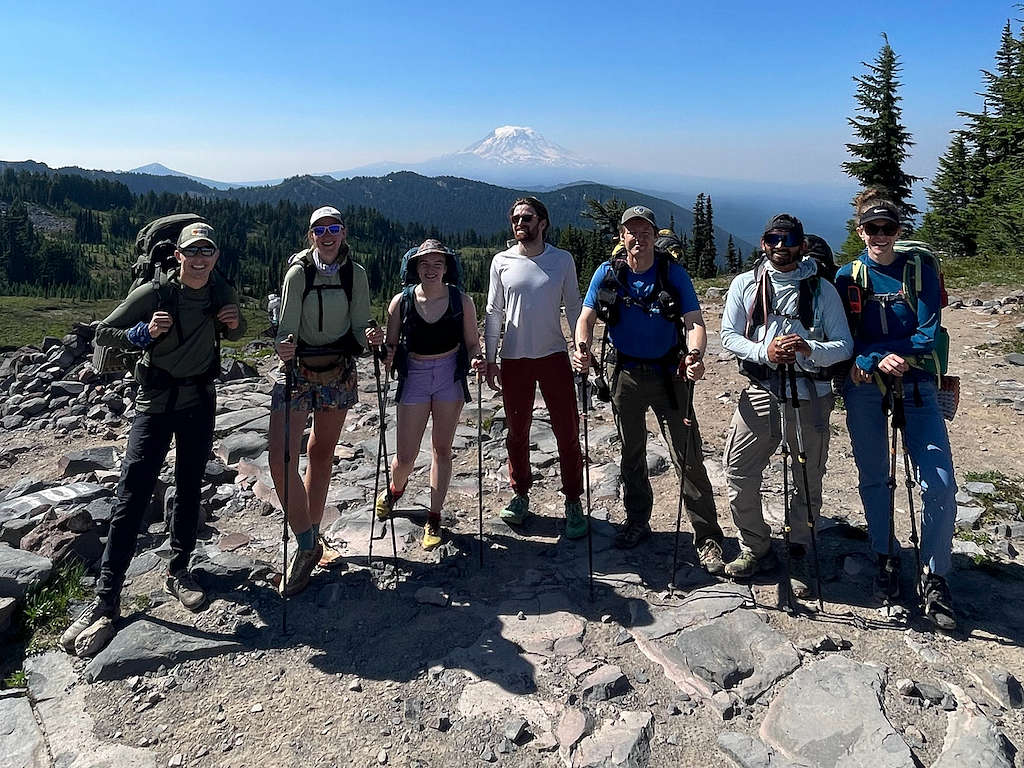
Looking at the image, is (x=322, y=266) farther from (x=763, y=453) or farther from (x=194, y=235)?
(x=763, y=453)

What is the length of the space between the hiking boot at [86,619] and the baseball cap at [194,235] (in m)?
3.33

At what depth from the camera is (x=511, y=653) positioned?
5457mm

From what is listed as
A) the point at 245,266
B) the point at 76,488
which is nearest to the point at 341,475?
the point at 76,488

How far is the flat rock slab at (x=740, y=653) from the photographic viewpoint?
4941 millimetres

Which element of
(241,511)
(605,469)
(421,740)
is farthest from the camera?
(605,469)

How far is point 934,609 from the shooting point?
17.6ft

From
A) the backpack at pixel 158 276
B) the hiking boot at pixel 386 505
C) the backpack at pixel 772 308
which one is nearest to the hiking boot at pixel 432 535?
the hiking boot at pixel 386 505

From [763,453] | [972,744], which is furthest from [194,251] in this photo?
[972,744]

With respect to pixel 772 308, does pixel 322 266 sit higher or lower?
higher

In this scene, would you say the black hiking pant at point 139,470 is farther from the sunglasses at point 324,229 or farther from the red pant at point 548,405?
the red pant at point 548,405

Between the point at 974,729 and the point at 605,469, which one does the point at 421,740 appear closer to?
the point at 974,729

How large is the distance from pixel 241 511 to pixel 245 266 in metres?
206

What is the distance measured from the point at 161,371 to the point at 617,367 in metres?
4.27

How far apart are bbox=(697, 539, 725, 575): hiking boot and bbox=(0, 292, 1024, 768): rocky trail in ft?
0.43
